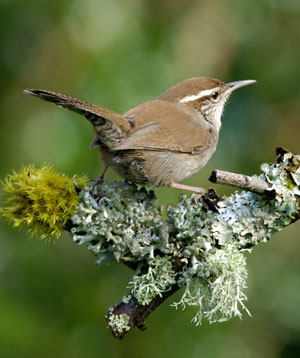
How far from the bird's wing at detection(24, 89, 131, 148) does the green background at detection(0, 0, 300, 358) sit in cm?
22

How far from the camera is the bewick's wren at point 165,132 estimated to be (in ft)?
13.4

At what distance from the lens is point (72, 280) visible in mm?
4191

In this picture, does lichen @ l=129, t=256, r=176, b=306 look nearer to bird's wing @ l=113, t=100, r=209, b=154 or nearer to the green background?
the green background

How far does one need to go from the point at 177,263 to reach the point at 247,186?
1.84 ft

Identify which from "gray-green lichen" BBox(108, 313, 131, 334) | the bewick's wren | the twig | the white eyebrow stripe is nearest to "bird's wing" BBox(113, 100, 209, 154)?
the bewick's wren

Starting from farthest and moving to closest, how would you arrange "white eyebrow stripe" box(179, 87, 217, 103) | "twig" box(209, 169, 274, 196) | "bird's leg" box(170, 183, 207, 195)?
"white eyebrow stripe" box(179, 87, 217, 103)
"bird's leg" box(170, 183, 207, 195)
"twig" box(209, 169, 274, 196)

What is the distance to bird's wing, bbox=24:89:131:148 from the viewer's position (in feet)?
11.9

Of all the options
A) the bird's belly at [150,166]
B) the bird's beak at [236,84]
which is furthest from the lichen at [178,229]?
the bird's beak at [236,84]

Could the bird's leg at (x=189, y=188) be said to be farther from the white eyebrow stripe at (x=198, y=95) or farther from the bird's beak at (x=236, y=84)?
the bird's beak at (x=236, y=84)

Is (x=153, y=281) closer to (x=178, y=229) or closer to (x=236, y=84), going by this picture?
(x=178, y=229)

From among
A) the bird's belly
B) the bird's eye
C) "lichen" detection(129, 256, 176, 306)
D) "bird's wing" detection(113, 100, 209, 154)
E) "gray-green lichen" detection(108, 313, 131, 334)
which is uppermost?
the bird's eye

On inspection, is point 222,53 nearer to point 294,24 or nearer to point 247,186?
point 294,24

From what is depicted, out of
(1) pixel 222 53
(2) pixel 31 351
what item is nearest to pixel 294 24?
(1) pixel 222 53

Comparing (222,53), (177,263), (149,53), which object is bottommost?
(177,263)
